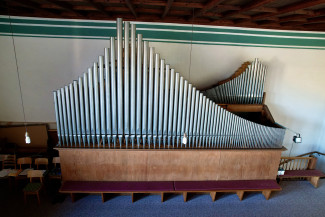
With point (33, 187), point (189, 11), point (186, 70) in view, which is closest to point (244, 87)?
point (186, 70)

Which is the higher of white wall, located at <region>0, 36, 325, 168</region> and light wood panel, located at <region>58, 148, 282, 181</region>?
white wall, located at <region>0, 36, 325, 168</region>

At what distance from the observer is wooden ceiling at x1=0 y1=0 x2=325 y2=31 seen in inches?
165

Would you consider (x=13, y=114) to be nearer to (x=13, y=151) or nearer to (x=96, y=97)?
(x=13, y=151)

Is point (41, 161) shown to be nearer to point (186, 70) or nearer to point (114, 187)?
point (114, 187)

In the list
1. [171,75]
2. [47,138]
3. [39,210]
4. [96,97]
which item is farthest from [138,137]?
[47,138]

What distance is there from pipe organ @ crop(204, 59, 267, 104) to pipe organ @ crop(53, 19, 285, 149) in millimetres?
1065

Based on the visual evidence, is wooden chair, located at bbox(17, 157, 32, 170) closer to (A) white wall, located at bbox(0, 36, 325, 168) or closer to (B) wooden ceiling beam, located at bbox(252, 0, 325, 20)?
(A) white wall, located at bbox(0, 36, 325, 168)

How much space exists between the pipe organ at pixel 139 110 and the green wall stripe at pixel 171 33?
1.67 metres

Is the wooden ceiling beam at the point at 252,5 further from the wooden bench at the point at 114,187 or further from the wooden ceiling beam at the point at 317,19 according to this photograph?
the wooden bench at the point at 114,187

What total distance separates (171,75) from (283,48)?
452cm

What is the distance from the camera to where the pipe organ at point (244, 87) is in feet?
18.4

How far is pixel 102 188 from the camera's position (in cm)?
478

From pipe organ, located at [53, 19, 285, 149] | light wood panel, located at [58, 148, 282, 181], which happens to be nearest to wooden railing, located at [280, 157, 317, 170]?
light wood panel, located at [58, 148, 282, 181]

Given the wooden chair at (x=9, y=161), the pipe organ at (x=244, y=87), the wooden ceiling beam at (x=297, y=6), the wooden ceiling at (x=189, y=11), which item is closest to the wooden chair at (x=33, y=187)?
the wooden chair at (x=9, y=161)
